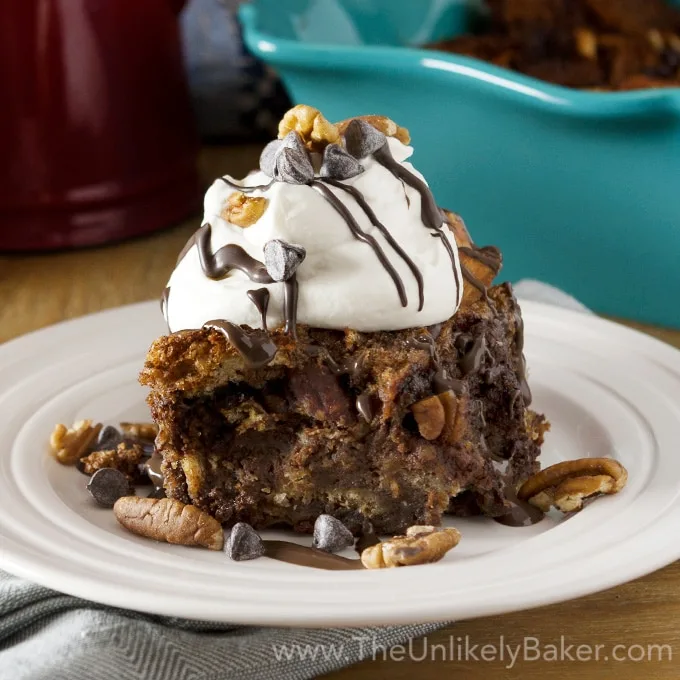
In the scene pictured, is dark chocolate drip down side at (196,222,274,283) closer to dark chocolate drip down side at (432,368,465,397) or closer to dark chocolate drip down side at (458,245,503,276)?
dark chocolate drip down side at (432,368,465,397)

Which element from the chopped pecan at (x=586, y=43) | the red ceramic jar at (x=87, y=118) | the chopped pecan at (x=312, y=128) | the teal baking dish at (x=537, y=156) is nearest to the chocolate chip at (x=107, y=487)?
the chopped pecan at (x=312, y=128)

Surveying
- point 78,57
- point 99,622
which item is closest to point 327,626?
point 99,622

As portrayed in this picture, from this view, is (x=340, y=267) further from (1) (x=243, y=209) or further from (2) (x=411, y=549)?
(2) (x=411, y=549)

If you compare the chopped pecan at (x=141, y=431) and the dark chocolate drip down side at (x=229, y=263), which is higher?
the dark chocolate drip down side at (x=229, y=263)

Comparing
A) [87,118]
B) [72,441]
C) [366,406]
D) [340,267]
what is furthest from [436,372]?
[87,118]

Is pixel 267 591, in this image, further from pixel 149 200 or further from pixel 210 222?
pixel 149 200

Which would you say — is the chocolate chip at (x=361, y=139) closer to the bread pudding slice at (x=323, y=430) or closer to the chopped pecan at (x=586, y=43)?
the bread pudding slice at (x=323, y=430)
